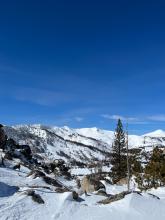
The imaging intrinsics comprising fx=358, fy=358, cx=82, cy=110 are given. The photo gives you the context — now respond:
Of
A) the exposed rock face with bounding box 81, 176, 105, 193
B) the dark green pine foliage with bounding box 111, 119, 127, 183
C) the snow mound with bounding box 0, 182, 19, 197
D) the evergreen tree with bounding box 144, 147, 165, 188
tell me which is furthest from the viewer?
the dark green pine foliage with bounding box 111, 119, 127, 183

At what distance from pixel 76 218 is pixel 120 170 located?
210 feet

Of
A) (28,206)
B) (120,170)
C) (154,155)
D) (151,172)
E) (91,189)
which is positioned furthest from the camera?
(120,170)

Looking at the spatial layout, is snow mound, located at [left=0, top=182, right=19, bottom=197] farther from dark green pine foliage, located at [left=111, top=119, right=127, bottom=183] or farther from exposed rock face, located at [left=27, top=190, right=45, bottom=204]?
dark green pine foliage, located at [left=111, top=119, right=127, bottom=183]

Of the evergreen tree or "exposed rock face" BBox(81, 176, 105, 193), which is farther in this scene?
the evergreen tree

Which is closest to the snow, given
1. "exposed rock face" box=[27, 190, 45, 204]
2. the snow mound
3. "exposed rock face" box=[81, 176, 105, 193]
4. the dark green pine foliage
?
"exposed rock face" box=[27, 190, 45, 204]

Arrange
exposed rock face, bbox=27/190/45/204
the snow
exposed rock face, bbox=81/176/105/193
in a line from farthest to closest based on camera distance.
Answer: exposed rock face, bbox=81/176/105/193 < exposed rock face, bbox=27/190/45/204 < the snow

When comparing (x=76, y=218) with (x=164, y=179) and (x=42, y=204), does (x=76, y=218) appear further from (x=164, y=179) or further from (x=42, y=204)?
(x=164, y=179)

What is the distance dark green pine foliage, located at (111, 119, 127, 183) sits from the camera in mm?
84175

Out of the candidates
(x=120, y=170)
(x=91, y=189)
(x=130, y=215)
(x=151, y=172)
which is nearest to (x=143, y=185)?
(x=151, y=172)

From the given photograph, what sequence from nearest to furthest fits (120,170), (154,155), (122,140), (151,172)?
(151,172)
(154,155)
(120,170)
(122,140)

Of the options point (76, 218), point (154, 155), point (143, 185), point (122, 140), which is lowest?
point (76, 218)

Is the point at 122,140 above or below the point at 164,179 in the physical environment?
above

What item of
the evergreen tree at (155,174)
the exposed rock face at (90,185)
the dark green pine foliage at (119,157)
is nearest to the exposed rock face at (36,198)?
the exposed rock face at (90,185)

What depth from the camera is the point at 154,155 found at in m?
52.5
